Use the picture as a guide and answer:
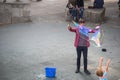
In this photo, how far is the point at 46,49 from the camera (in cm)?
1498

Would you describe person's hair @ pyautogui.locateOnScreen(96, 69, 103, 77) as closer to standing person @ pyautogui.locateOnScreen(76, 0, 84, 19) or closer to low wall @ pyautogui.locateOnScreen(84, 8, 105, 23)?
low wall @ pyautogui.locateOnScreen(84, 8, 105, 23)

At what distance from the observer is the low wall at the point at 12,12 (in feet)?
64.3

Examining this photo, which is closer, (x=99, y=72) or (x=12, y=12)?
(x=99, y=72)

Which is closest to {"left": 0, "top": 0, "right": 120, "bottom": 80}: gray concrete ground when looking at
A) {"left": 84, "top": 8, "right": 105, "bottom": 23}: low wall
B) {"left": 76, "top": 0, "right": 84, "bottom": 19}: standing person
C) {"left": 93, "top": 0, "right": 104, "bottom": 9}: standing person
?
{"left": 84, "top": 8, "right": 105, "bottom": 23}: low wall

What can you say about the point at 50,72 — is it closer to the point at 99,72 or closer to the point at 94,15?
the point at 99,72

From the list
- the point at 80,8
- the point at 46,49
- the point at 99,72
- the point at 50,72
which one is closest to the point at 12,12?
the point at 80,8

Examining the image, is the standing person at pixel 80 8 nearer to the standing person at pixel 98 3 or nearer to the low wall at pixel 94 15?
the low wall at pixel 94 15

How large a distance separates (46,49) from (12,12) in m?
5.67

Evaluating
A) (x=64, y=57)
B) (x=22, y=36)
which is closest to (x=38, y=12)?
(x=22, y=36)

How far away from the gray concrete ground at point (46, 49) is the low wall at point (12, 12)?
0.51 m

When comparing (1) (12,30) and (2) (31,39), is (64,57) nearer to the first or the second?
(2) (31,39)

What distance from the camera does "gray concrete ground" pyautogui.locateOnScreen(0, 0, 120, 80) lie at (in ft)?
39.7

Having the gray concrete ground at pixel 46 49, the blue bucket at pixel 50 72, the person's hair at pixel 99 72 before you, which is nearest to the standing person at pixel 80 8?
the gray concrete ground at pixel 46 49

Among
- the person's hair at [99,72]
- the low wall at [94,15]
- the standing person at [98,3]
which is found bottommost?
the person's hair at [99,72]
